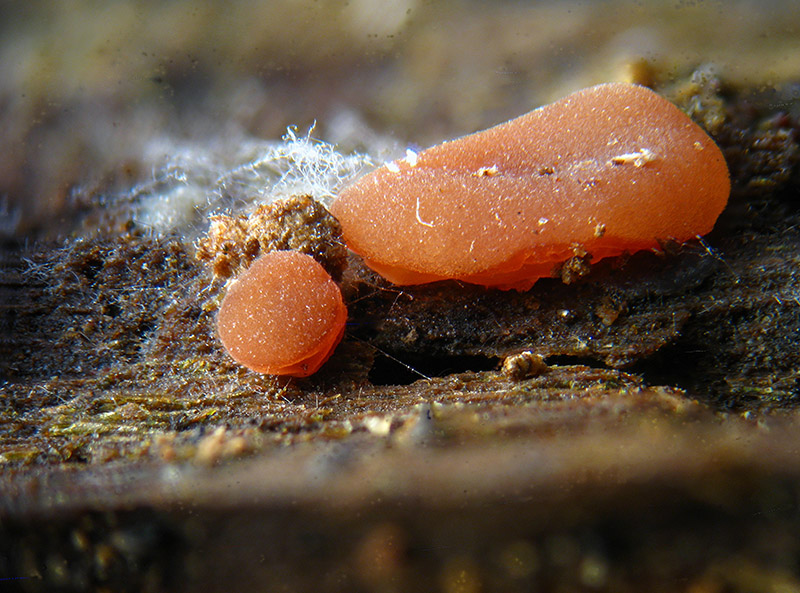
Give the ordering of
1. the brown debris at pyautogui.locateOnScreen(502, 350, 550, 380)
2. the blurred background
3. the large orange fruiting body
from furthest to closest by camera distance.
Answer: the blurred background, the large orange fruiting body, the brown debris at pyautogui.locateOnScreen(502, 350, 550, 380)

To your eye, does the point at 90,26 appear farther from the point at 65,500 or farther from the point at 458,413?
the point at 458,413

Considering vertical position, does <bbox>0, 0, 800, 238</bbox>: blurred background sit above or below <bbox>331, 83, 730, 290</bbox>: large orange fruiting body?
above

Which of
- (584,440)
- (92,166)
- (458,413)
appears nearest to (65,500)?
(458,413)

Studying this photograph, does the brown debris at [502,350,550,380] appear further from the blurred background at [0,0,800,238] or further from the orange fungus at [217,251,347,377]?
the blurred background at [0,0,800,238]

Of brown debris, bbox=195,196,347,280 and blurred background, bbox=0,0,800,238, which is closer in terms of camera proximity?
brown debris, bbox=195,196,347,280

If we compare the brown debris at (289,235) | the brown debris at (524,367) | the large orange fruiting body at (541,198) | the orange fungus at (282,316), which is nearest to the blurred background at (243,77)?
the large orange fruiting body at (541,198)

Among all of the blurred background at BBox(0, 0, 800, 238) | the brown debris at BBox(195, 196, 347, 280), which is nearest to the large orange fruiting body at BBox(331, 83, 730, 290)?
the brown debris at BBox(195, 196, 347, 280)
